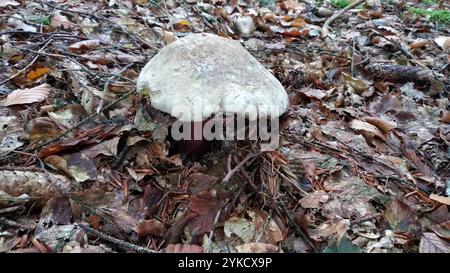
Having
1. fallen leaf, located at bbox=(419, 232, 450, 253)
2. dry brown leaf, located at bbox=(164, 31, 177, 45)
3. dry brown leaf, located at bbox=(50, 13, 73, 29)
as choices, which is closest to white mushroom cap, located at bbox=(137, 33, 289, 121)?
fallen leaf, located at bbox=(419, 232, 450, 253)

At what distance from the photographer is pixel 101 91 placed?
2.19m

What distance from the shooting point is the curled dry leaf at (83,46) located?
8.79 ft

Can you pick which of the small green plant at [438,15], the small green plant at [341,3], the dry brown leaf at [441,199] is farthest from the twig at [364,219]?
the small green plant at [341,3]

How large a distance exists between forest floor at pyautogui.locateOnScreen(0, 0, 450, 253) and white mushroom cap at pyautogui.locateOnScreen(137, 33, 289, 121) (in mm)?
326

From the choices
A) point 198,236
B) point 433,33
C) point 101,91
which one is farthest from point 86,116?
point 433,33

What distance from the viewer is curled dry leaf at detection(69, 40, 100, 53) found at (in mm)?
2679

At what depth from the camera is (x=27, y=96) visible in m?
2.04

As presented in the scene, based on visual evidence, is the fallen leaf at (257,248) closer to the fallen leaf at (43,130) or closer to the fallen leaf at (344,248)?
the fallen leaf at (344,248)

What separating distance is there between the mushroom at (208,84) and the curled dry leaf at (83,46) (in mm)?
1211

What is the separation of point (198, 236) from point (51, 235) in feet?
1.78

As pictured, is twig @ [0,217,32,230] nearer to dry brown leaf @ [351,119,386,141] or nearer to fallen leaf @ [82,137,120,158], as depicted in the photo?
fallen leaf @ [82,137,120,158]

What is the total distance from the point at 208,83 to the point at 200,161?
45 centimetres

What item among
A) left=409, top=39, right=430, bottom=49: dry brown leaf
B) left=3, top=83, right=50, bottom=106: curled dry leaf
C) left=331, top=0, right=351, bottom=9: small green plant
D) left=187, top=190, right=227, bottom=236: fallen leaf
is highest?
left=3, top=83, right=50, bottom=106: curled dry leaf

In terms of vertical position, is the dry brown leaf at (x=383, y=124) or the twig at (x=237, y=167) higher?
the twig at (x=237, y=167)
